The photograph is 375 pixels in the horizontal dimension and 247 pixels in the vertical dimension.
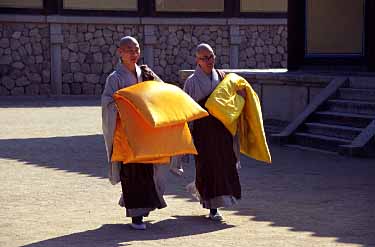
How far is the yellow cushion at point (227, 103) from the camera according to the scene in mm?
7266

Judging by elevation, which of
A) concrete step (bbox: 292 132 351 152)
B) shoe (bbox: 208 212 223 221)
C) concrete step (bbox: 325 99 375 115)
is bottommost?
concrete step (bbox: 292 132 351 152)

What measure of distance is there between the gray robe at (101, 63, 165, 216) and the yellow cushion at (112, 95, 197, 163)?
0.06m

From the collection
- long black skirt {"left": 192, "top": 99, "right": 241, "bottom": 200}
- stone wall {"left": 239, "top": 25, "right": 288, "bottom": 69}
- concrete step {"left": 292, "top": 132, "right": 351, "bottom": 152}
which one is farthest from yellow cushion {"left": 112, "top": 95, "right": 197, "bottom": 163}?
stone wall {"left": 239, "top": 25, "right": 288, "bottom": 69}

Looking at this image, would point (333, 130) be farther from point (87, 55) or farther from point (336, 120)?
point (87, 55)

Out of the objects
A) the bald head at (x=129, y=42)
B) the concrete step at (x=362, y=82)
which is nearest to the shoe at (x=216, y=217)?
the bald head at (x=129, y=42)

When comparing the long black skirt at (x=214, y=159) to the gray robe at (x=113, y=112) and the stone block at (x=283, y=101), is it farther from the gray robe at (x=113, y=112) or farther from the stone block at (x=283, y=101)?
the stone block at (x=283, y=101)

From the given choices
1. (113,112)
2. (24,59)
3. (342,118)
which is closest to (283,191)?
(113,112)

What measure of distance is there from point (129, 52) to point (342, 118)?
20.8ft

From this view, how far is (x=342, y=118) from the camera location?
12719mm

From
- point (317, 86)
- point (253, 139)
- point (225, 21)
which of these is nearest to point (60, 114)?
point (317, 86)

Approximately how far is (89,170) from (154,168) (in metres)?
3.40

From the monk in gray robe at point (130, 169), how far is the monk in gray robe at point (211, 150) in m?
0.50

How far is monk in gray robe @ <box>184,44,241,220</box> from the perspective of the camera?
7332 mm

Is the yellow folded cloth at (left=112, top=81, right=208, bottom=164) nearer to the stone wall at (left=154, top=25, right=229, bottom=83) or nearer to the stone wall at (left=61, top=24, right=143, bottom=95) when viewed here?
the stone wall at (left=61, top=24, right=143, bottom=95)
